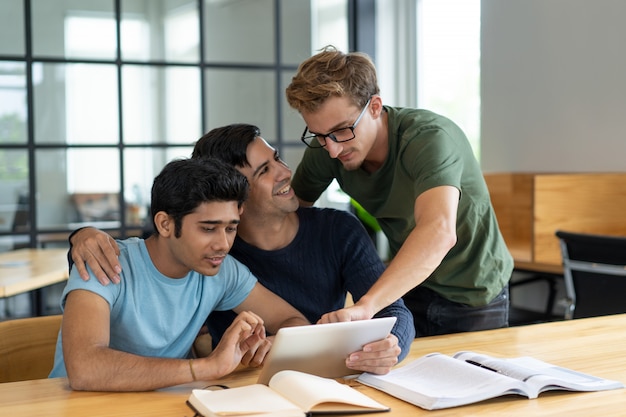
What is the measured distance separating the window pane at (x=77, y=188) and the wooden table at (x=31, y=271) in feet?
2.51

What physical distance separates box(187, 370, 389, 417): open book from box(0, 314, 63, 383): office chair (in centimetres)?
70

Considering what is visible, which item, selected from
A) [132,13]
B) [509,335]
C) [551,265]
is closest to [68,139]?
[132,13]

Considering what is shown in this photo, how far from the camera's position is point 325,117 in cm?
205

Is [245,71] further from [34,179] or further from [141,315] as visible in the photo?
[141,315]

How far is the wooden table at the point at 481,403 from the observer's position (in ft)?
4.63

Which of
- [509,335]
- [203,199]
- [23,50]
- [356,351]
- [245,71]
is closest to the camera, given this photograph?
[356,351]

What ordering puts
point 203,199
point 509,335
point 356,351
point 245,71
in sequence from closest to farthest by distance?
point 356,351
point 203,199
point 509,335
point 245,71

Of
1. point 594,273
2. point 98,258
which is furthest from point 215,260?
point 594,273

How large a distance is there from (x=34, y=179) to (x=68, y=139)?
320mm

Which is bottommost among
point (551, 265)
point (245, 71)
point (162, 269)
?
point (551, 265)

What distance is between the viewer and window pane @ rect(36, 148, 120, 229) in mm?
5066

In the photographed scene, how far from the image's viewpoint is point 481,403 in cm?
144

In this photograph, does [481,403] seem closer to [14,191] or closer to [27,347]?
[27,347]

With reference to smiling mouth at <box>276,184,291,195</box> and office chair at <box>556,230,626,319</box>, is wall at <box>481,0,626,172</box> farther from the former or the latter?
smiling mouth at <box>276,184,291,195</box>
